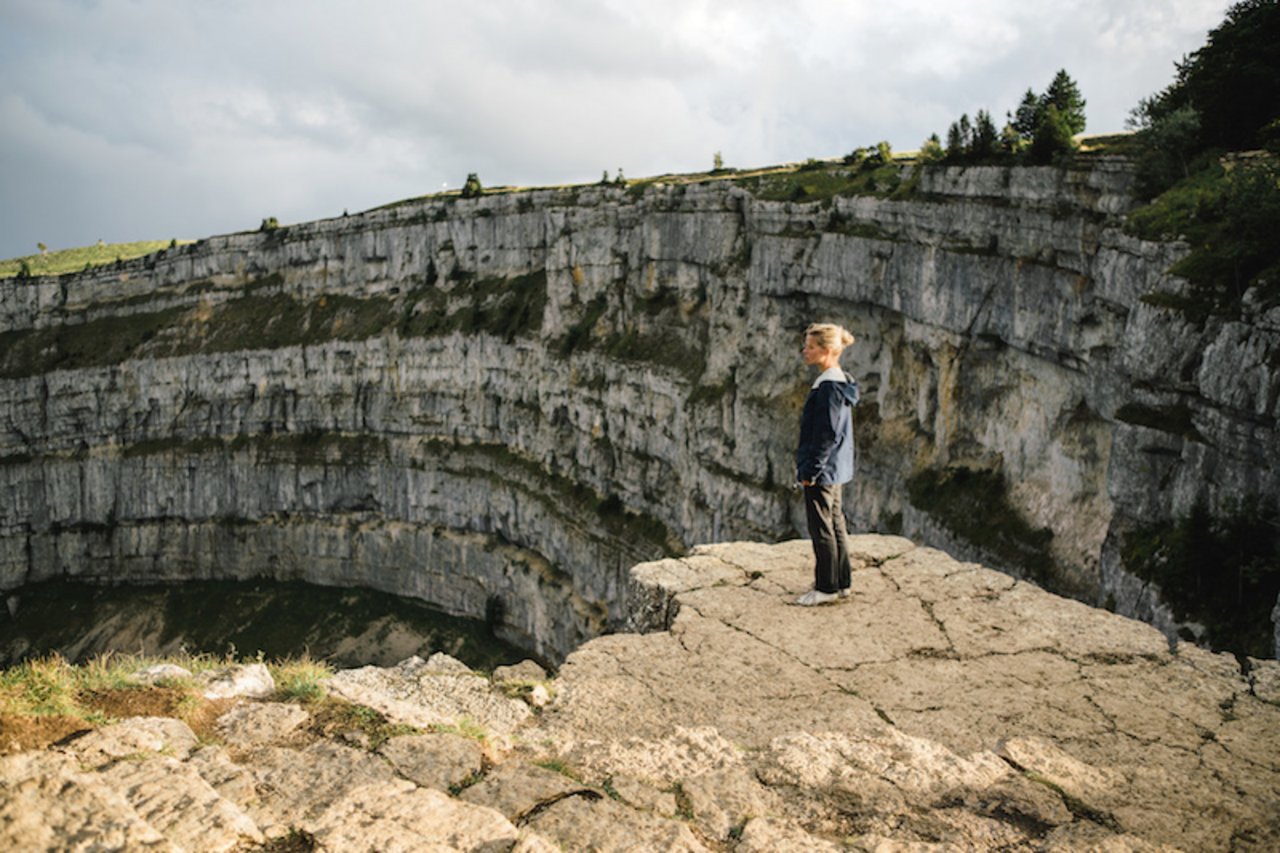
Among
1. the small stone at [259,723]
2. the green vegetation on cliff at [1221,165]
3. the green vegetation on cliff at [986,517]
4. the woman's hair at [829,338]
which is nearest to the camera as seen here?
the small stone at [259,723]

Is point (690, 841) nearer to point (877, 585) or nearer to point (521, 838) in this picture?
point (521, 838)

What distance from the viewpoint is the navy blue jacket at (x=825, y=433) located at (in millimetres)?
9789

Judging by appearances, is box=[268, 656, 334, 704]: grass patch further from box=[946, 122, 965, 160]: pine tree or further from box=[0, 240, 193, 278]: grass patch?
box=[0, 240, 193, 278]: grass patch

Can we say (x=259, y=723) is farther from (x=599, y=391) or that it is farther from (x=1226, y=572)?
(x=599, y=391)

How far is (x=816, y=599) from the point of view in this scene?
33.3ft

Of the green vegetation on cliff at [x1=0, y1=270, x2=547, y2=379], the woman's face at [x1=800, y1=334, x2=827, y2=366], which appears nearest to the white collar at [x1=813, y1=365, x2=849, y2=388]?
the woman's face at [x1=800, y1=334, x2=827, y2=366]

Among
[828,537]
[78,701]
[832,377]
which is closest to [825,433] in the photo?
[832,377]

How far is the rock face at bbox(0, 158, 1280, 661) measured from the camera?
67.7 feet

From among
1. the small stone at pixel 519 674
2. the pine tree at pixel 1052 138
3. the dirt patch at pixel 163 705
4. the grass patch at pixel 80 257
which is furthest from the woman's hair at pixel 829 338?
the grass patch at pixel 80 257

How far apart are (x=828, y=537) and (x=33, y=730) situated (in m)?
7.01

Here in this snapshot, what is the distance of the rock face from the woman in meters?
6.61

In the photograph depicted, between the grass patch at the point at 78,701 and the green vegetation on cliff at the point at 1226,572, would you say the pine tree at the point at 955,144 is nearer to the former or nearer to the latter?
the green vegetation on cliff at the point at 1226,572

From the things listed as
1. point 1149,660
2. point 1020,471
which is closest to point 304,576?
point 1020,471

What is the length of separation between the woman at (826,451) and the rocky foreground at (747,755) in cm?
68
